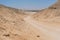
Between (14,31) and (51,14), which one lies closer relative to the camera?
(14,31)

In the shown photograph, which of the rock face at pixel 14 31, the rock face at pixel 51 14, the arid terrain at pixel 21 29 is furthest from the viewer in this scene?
the rock face at pixel 51 14

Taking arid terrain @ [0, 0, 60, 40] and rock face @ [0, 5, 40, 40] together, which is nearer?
rock face @ [0, 5, 40, 40]

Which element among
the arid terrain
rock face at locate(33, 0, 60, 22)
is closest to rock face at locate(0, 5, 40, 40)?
the arid terrain

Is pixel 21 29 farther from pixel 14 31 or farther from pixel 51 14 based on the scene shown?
pixel 51 14

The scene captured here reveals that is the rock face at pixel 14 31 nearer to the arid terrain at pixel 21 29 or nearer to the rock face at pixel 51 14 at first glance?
the arid terrain at pixel 21 29

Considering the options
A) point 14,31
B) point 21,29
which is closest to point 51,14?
point 21,29

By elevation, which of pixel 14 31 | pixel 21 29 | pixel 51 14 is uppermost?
pixel 14 31

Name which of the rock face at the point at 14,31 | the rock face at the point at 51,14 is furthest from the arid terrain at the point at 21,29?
the rock face at the point at 51,14

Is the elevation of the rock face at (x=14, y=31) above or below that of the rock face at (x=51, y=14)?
above

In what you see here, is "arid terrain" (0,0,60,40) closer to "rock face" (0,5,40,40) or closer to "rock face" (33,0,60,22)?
"rock face" (0,5,40,40)

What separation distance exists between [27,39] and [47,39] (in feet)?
8.18

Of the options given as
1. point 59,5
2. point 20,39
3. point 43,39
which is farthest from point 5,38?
point 59,5

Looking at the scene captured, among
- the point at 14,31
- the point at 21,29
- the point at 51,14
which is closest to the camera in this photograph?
the point at 14,31

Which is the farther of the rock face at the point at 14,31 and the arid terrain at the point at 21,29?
the arid terrain at the point at 21,29
